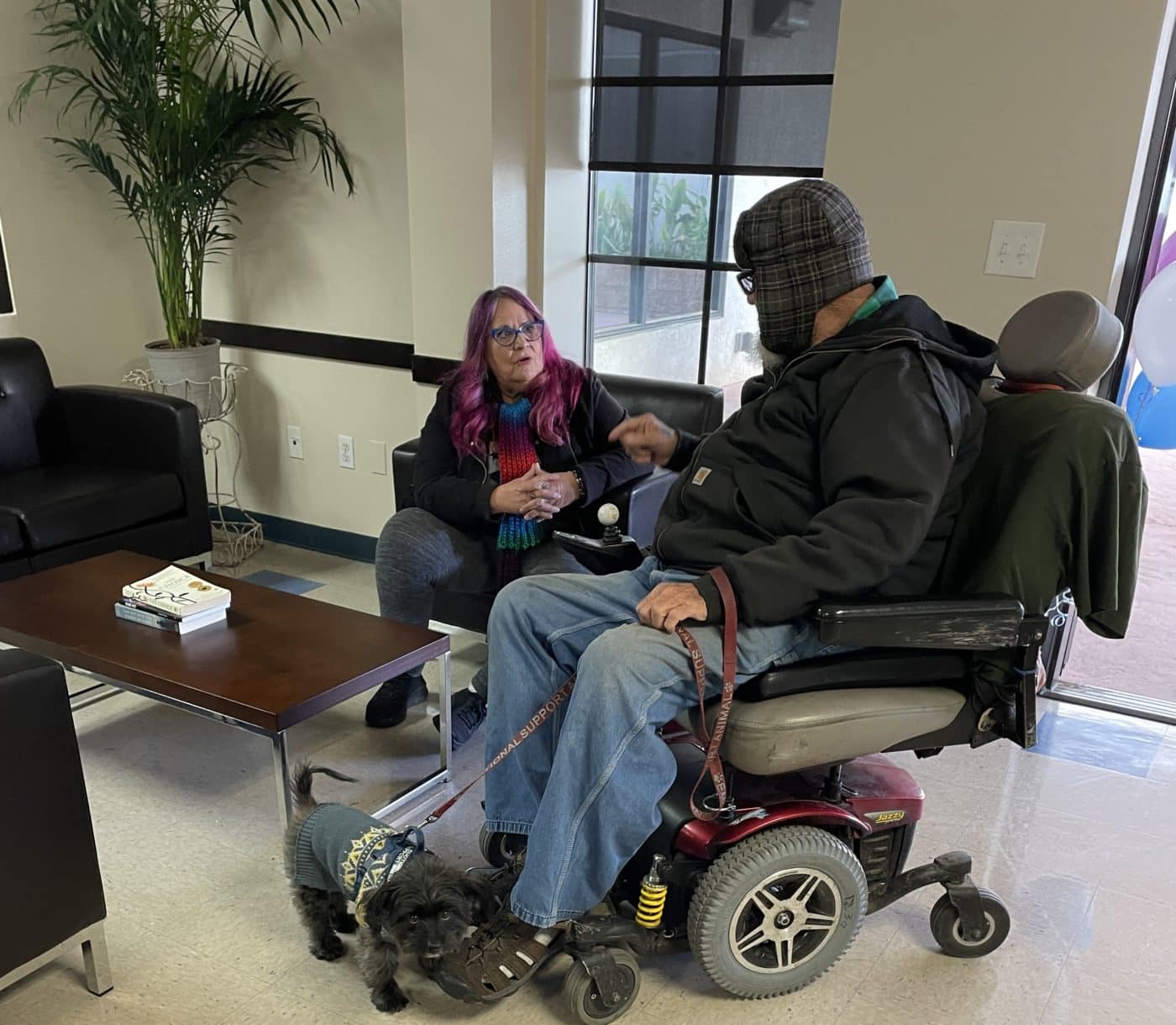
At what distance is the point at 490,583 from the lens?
8.18 ft

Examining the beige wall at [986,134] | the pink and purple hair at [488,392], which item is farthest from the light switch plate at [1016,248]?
the pink and purple hair at [488,392]

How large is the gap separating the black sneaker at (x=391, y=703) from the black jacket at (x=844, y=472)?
3.36 ft

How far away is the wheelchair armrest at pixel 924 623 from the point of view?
4.70 ft

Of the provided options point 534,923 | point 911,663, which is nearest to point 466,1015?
point 534,923

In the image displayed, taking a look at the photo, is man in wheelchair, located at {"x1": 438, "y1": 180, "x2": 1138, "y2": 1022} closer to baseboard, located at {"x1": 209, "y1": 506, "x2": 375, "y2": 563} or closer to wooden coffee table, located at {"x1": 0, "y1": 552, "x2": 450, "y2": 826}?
wooden coffee table, located at {"x1": 0, "y1": 552, "x2": 450, "y2": 826}

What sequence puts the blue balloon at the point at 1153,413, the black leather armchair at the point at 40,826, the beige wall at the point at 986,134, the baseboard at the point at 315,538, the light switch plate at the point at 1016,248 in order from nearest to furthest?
the black leather armchair at the point at 40,826 → the beige wall at the point at 986,134 → the light switch plate at the point at 1016,248 → the blue balloon at the point at 1153,413 → the baseboard at the point at 315,538

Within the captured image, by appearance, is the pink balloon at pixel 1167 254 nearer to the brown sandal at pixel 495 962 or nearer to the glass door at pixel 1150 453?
the glass door at pixel 1150 453

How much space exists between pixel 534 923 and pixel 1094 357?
47.8 inches

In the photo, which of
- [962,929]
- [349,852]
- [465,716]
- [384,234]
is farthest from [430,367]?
[962,929]

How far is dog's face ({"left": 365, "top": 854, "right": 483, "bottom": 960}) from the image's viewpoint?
1417mm

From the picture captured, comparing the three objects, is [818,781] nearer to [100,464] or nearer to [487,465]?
[487,465]

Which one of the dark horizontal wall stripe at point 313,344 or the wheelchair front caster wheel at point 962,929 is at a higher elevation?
the dark horizontal wall stripe at point 313,344

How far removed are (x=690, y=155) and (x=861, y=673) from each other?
2.01 m

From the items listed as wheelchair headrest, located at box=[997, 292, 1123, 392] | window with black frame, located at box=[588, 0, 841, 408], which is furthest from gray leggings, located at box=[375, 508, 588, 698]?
wheelchair headrest, located at box=[997, 292, 1123, 392]
